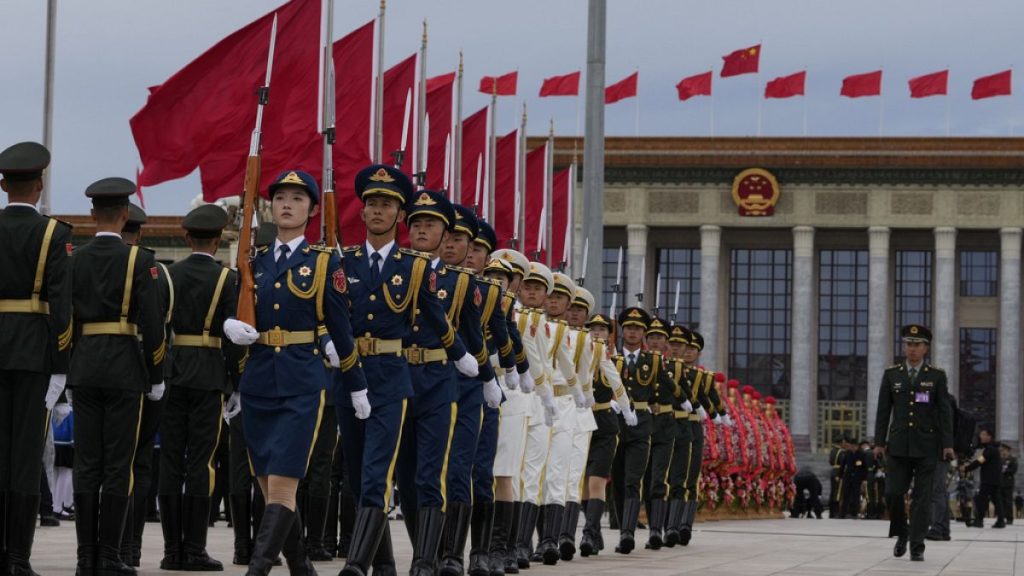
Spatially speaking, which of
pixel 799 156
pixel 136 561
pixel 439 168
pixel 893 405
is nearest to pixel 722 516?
pixel 439 168

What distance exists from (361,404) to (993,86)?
49.2m

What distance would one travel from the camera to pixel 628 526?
50.7 ft

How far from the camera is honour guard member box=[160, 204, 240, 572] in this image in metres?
11.1

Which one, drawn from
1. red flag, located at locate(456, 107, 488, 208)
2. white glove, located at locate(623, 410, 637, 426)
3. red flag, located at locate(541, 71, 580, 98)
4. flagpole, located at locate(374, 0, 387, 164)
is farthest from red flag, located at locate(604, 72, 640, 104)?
white glove, located at locate(623, 410, 637, 426)

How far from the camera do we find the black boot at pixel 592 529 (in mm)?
14586

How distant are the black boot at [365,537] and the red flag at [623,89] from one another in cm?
4066

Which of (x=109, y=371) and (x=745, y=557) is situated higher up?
(x=109, y=371)

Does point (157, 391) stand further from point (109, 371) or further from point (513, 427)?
point (513, 427)

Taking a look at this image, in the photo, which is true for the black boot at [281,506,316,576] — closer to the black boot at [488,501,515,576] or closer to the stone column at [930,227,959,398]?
the black boot at [488,501,515,576]

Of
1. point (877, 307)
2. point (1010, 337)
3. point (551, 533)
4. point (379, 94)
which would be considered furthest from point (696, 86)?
point (551, 533)

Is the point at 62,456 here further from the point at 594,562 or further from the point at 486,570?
the point at 486,570

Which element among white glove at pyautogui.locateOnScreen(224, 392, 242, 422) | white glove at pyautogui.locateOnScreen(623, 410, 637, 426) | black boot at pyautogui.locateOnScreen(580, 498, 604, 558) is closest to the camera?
white glove at pyautogui.locateOnScreen(224, 392, 242, 422)

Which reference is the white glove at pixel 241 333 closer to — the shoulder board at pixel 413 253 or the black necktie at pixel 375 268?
the black necktie at pixel 375 268

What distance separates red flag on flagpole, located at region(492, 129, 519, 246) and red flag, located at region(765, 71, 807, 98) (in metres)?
25.1
